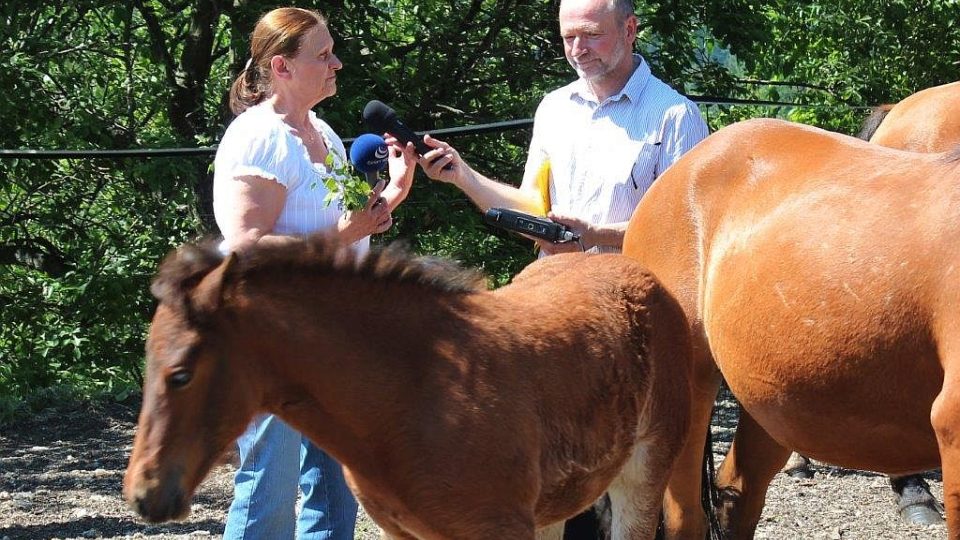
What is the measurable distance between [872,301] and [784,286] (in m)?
0.34

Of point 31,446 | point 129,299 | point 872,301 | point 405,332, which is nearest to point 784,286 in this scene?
point 872,301

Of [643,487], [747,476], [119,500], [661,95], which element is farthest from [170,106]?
[643,487]

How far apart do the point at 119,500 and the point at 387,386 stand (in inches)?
148

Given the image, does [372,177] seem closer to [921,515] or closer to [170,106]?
[921,515]

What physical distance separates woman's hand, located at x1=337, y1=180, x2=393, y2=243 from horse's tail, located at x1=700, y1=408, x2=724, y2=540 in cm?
154

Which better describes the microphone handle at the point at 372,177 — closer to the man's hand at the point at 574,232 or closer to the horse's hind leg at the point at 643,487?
the man's hand at the point at 574,232

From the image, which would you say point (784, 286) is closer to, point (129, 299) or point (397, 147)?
point (397, 147)

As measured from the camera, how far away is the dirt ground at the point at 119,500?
18.5 ft

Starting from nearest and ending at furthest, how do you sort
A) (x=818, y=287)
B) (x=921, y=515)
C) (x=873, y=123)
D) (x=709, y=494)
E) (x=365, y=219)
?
(x=818, y=287), (x=365, y=219), (x=709, y=494), (x=921, y=515), (x=873, y=123)

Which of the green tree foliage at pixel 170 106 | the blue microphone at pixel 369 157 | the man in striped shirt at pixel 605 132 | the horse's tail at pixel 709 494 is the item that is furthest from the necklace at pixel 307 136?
the green tree foliage at pixel 170 106

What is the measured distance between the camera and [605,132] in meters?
4.25

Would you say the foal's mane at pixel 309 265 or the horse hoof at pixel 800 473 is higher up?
the foal's mane at pixel 309 265

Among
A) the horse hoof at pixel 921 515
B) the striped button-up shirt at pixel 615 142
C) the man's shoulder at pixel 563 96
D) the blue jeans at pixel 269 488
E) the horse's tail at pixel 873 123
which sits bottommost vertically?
the horse hoof at pixel 921 515

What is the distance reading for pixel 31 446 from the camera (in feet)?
24.8
